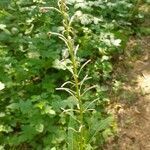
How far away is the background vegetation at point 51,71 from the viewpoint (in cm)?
344

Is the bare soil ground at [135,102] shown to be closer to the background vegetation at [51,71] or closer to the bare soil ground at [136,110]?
the bare soil ground at [136,110]

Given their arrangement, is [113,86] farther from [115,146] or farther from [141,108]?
[115,146]

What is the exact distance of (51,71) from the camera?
4316 millimetres

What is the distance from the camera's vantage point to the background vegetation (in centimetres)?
344

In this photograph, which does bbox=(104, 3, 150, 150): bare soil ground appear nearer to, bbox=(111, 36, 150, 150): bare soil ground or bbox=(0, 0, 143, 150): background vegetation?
bbox=(111, 36, 150, 150): bare soil ground

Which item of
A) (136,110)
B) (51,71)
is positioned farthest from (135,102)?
(51,71)

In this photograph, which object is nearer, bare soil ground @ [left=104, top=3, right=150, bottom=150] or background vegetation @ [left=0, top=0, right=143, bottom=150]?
background vegetation @ [left=0, top=0, right=143, bottom=150]

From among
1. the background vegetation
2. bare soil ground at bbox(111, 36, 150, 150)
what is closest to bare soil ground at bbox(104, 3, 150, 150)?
bare soil ground at bbox(111, 36, 150, 150)

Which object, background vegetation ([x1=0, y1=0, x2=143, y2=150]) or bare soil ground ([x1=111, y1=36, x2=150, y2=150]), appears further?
bare soil ground ([x1=111, y1=36, x2=150, y2=150])

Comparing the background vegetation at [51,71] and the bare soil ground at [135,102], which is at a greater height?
the background vegetation at [51,71]

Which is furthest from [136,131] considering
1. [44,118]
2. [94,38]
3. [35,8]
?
[35,8]

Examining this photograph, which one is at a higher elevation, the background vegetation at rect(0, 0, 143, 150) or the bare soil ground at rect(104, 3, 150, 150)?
the background vegetation at rect(0, 0, 143, 150)

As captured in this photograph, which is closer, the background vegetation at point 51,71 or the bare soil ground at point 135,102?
the background vegetation at point 51,71

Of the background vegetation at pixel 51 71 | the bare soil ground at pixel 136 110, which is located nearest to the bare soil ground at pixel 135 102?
the bare soil ground at pixel 136 110
